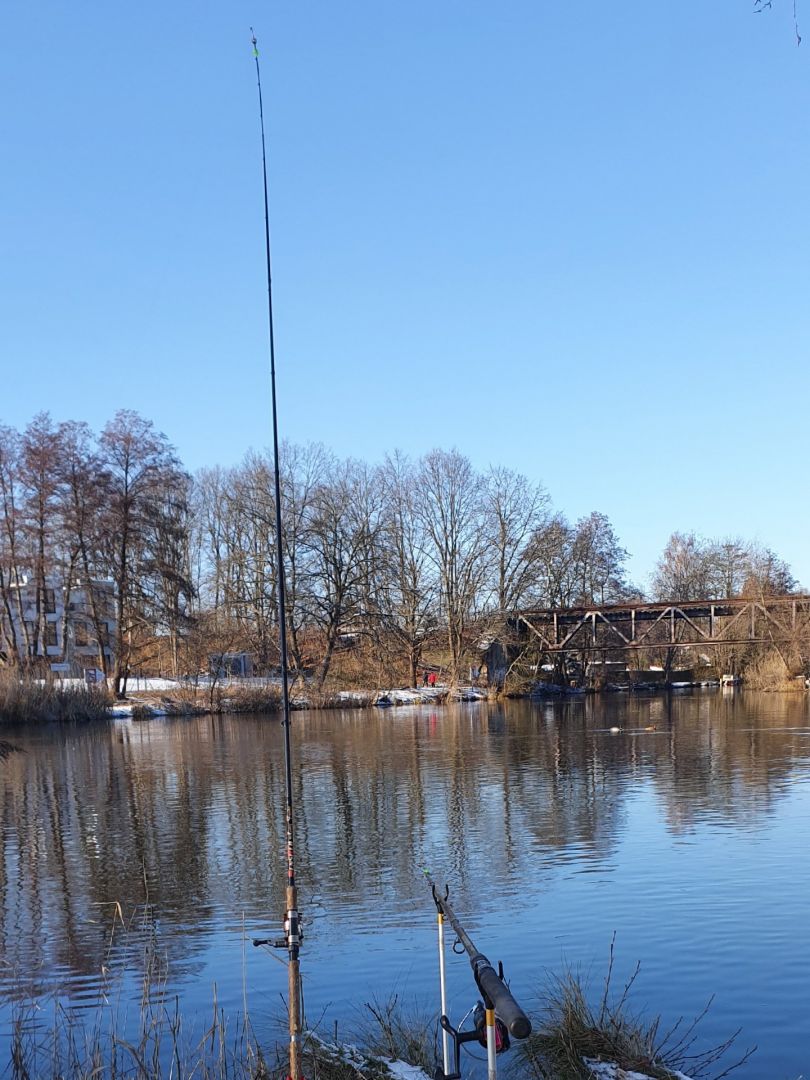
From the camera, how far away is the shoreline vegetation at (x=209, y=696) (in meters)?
39.0

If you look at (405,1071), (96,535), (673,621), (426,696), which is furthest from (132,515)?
(405,1071)

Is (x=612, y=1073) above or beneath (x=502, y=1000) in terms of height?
beneath

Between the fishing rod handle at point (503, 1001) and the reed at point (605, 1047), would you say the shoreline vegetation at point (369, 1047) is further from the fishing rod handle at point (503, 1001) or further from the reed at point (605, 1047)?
the fishing rod handle at point (503, 1001)

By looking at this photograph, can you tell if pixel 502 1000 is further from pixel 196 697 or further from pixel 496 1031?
pixel 196 697

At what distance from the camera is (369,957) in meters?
9.70

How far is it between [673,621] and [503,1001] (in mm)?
55942

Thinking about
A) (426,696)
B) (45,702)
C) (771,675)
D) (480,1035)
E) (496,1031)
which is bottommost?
(426,696)

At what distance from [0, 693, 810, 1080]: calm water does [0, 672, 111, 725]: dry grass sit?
12.4m

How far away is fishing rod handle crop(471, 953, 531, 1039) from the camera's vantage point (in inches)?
143

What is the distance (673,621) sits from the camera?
57844mm

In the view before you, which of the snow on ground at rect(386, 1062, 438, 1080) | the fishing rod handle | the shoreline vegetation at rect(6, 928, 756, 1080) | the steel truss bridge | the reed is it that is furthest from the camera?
the steel truss bridge

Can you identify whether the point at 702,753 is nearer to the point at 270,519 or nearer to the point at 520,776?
the point at 520,776

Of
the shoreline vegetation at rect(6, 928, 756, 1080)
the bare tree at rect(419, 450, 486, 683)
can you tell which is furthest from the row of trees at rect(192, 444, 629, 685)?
the shoreline vegetation at rect(6, 928, 756, 1080)

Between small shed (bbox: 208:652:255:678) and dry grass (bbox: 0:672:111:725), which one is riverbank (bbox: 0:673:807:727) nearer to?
dry grass (bbox: 0:672:111:725)
